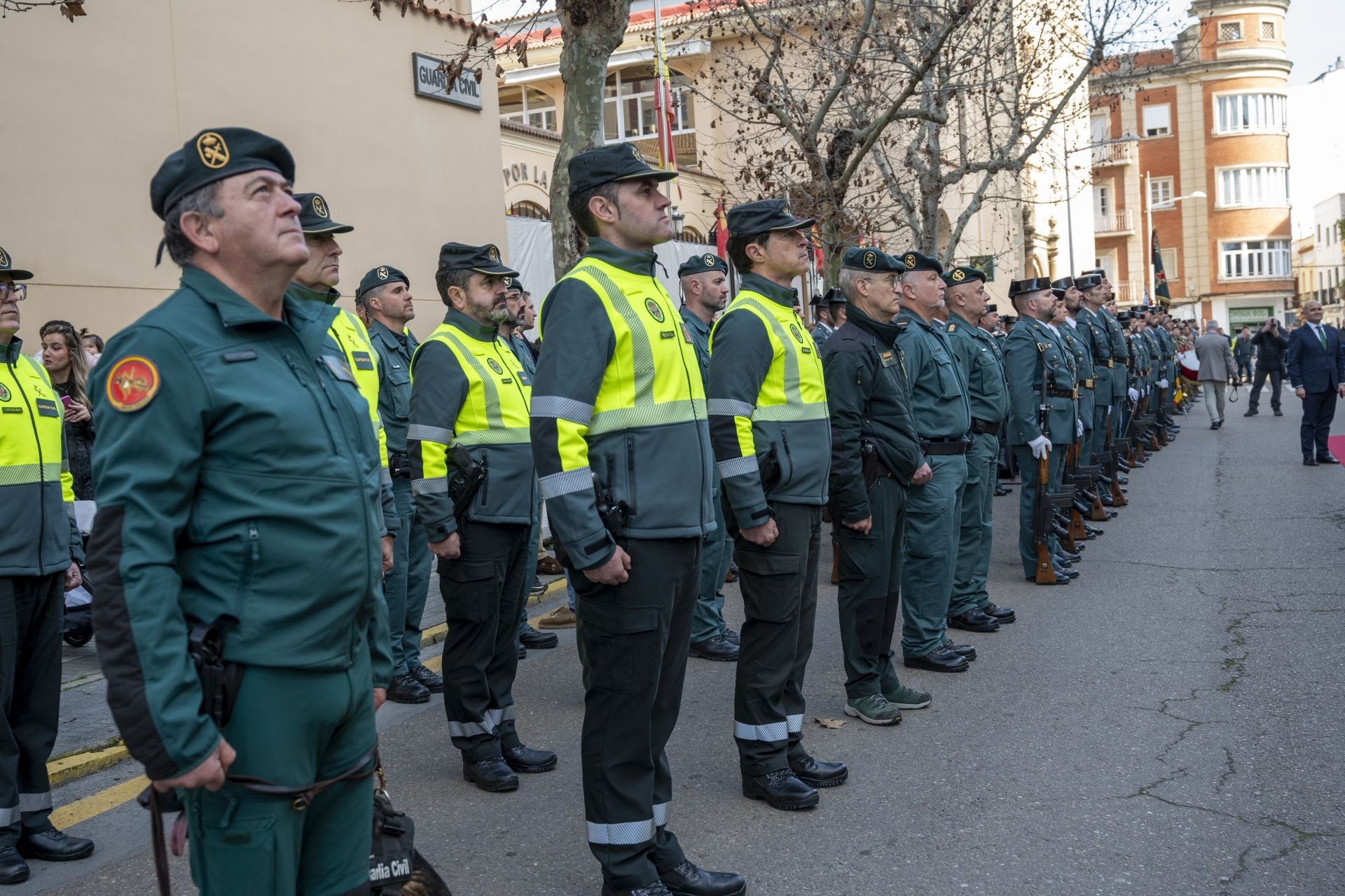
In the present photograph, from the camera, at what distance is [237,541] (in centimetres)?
253

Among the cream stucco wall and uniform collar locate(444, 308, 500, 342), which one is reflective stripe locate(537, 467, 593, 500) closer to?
uniform collar locate(444, 308, 500, 342)

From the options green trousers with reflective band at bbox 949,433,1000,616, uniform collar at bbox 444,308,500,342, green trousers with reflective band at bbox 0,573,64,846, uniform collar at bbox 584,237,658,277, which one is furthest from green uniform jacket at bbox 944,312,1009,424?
green trousers with reflective band at bbox 0,573,64,846

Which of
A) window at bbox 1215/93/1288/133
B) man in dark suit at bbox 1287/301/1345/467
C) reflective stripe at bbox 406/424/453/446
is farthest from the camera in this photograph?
window at bbox 1215/93/1288/133

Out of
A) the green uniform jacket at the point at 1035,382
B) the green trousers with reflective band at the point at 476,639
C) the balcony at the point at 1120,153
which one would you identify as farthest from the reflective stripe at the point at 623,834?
the balcony at the point at 1120,153

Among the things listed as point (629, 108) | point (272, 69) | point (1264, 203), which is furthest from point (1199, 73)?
point (272, 69)

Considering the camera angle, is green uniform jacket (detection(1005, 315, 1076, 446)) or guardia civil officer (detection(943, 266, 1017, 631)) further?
green uniform jacket (detection(1005, 315, 1076, 446))

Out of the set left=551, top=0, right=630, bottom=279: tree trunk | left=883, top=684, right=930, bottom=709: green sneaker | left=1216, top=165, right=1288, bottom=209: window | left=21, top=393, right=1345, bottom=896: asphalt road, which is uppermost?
left=1216, top=165, right=1288, bottom=209: window

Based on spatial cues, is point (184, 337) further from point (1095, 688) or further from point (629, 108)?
point (629, 108)

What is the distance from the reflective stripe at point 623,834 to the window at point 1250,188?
76.6 m

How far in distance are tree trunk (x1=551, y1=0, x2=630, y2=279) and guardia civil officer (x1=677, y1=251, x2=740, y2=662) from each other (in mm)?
1523

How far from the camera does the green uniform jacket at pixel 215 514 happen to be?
2.39 m

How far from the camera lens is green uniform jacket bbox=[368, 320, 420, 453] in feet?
24.0

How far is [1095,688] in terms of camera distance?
6.77 metres

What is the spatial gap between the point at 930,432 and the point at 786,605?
2506mm
